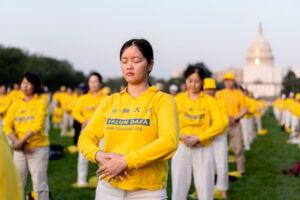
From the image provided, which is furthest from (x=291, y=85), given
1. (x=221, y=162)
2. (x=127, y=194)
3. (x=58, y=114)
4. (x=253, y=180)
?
(x=127, y=194)

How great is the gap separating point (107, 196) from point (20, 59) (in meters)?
49.5

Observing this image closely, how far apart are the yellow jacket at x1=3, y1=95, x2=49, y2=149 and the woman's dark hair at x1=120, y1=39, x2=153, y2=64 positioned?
2748 millimetres

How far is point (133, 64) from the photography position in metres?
2.79

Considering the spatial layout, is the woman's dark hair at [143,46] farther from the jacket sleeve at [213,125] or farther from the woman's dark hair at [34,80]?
the woman's dark hair at [34,80]

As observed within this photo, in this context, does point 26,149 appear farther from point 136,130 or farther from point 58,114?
point 58,114

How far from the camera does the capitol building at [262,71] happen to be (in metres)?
129

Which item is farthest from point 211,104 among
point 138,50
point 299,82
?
point 299,82

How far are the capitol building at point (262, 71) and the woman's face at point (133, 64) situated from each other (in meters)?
129

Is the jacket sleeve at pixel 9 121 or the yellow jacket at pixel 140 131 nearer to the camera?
the yellow jacket at pixel 140 131

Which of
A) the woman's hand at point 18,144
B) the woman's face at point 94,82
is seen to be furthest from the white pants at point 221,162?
the woman's hand at point 18,144

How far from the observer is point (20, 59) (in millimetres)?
49438

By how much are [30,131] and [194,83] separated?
222 cm

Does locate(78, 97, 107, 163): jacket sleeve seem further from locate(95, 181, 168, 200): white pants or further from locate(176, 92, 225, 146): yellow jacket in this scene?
locate(176, 92, 225, 146): yellow jacket

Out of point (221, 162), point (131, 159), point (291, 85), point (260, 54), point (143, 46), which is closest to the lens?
point (131, 159)
